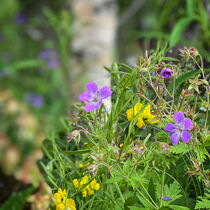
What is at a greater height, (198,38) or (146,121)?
(198,38)

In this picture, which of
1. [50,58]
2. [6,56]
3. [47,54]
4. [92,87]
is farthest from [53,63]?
[92,87]

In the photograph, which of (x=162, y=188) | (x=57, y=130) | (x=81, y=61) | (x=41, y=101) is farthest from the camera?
(x=41, y=101)

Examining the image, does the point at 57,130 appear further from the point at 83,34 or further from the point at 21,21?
the point at 21,21

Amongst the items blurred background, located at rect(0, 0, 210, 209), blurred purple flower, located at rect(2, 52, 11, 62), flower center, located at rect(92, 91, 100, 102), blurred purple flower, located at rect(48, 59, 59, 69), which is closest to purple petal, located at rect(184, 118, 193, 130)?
flower center, located at rect(92, 91, 100, 102)

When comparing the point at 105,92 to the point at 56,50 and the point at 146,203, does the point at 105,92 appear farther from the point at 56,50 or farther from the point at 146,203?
the point at 56,50

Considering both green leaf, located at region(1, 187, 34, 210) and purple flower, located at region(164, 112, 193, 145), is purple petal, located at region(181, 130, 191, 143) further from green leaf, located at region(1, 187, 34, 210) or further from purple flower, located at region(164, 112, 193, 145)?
green leaf, located at region(1, 187, 34, 210)

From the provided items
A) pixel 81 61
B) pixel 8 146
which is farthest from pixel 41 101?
pixel 8 146

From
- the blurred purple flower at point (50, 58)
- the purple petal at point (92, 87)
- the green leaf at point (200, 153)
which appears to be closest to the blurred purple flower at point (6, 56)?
the blurred purple flower at point (50, 58)
